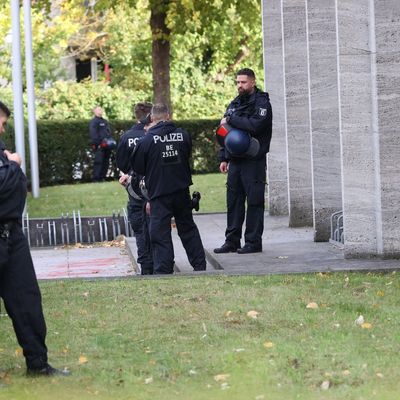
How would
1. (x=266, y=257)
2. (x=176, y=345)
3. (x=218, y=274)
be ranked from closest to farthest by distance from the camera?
(x=176, y=345)
(x=218, y=274)
(x=266, y=257)

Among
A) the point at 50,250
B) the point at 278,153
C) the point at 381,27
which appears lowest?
the point at 50,250

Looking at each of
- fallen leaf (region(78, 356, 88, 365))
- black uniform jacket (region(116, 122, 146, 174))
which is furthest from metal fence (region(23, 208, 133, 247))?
fallen leaf (region(78, 356, 88, 365))

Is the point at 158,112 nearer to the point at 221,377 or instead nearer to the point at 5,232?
the point at 5,232

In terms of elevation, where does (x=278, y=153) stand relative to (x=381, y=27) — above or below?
below

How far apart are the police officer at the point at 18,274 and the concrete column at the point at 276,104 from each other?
1142 cm

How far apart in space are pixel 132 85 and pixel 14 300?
38.9 metres

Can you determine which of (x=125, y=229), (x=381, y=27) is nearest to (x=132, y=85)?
(x=125, y=229)

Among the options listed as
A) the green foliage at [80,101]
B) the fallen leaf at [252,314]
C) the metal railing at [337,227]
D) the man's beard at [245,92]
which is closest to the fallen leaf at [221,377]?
the fallen leaf at [252,314]

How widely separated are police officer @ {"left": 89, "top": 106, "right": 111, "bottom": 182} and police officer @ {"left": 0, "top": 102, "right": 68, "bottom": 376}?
24.8 metres

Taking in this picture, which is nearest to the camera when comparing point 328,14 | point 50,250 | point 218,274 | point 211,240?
point 218,274

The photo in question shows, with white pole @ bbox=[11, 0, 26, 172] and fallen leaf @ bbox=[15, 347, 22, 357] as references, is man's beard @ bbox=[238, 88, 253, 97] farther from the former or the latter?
white pole @ bbox=[11, 0, 26, 172]

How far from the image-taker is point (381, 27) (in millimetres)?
12633

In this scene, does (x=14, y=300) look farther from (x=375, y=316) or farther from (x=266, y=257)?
(x=266, y=257)

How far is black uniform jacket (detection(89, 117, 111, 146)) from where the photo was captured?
108 feet
